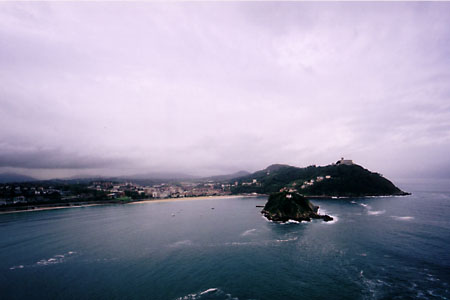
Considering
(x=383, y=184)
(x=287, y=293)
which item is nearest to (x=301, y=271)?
(x=287, y=293)

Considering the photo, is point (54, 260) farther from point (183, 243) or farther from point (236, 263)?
point (236, 263)

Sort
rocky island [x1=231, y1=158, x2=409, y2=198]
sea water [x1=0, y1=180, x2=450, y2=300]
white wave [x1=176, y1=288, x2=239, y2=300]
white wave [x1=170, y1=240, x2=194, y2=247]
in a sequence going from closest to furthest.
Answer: white wave [x1=176, y1=288, x2=239, y2=300] < sea water [x1=0, y1=180, x2=450, y2=300] < white wave [x1=170, y1=240, x2=194, y2=247] < rocky island [x1=231, y1=158, x2=409, y2=198]

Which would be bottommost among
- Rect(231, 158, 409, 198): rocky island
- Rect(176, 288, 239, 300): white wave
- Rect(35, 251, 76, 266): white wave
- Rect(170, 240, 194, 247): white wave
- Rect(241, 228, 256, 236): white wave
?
Rect(241, 228, 256, 236): white wave

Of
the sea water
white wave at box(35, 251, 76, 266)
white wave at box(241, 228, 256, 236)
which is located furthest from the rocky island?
white wave at box(35, 251, 76, 266)

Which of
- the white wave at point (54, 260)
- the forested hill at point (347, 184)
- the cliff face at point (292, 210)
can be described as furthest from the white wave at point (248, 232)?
the forested hill at point (347, 184)

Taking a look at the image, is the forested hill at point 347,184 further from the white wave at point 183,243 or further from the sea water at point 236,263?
the white wave at point 183,243

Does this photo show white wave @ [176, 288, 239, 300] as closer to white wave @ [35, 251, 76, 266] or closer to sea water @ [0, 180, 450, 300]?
sea water @ [0, 180, 450, 300]

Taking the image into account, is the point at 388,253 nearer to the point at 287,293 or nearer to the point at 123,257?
the point at 287,293

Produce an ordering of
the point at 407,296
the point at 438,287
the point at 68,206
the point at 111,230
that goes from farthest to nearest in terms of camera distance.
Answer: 1. the point at 68,206
2. the point at 111,230
3. the point at 438,287
4. the point at 407,296
